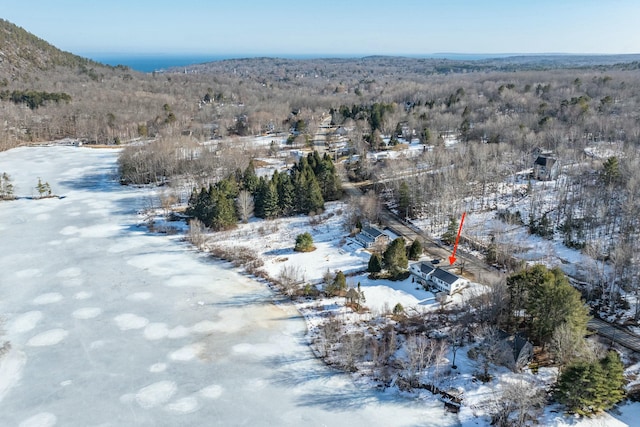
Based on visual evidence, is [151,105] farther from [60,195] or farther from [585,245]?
[585,245]

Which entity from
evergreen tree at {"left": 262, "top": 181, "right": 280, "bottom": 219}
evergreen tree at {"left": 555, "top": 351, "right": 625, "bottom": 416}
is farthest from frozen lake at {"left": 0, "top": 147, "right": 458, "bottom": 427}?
evergreen tree at {"left": 262, "top": 181, "right": 280, "bottom": 219}

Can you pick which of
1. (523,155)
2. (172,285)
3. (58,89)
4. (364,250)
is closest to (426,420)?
(364,250)

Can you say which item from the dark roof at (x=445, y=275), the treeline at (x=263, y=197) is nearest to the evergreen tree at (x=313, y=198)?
the treeline at (x=263, y=197)

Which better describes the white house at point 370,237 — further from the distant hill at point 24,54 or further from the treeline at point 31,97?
the distant hill at point 24,54

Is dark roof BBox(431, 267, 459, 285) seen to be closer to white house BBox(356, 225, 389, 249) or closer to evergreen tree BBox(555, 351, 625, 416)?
white house BBox(356, 225, 389, 249)

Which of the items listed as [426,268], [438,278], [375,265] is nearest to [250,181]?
[375,265]

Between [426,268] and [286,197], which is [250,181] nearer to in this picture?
[286,197]
